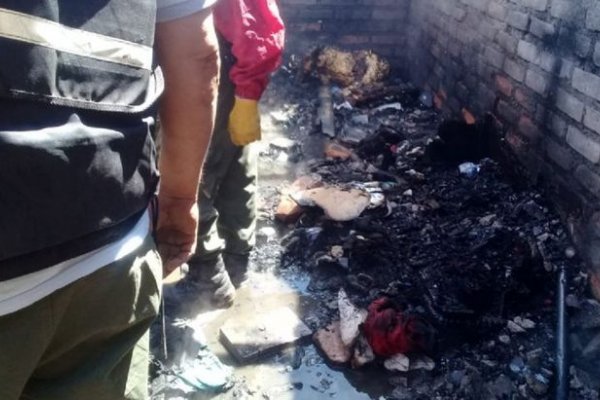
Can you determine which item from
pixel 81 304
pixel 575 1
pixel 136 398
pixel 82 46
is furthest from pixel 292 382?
pixel 575 1

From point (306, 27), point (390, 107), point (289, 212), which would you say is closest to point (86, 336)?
point (289, 212)

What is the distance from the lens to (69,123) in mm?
1114

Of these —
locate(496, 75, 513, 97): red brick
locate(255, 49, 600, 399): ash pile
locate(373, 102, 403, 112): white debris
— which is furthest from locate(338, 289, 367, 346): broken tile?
locate(373, 102, 403, 112): white debris

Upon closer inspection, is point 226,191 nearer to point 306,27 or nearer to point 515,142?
point 515,142

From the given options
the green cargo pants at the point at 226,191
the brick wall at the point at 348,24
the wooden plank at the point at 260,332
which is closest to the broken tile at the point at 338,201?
the green cargo pants at the point at 226,191

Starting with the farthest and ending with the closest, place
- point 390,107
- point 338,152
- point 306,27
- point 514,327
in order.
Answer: point 306,27
point 390,107
point 338,152
point 514,327

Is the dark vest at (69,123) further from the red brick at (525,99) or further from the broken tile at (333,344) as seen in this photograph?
the red brick at (525,99)

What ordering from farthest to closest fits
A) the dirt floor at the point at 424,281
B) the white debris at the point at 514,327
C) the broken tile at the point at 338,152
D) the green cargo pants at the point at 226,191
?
1. the broken tile at the point at 338,152
2. the green cargo pants at the point at 226,191
3. the white debris at the point at 514,327
4. the dirt floor at the point at 424,281

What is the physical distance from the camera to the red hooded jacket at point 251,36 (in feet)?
8.40

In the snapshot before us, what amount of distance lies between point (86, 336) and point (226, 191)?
2.05 meters

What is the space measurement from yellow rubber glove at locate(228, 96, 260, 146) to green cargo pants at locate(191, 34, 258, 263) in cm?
16

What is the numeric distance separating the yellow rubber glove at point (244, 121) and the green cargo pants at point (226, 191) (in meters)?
0.16

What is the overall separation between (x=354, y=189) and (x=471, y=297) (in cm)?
127

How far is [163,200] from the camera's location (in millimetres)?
1770
